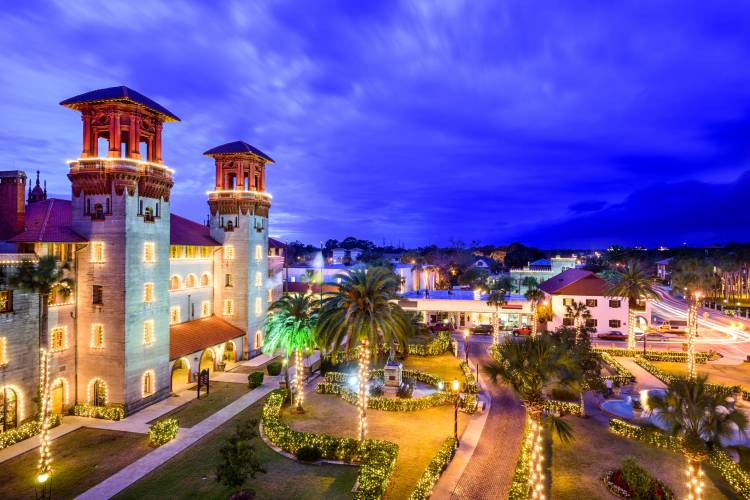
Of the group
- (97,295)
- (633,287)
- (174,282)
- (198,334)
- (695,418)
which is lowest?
(198,334)

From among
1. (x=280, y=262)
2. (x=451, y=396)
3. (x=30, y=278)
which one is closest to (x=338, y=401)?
(x=451, y=396)

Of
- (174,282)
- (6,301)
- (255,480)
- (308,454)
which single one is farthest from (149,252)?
(308,454)

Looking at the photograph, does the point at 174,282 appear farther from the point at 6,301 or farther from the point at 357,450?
the point at 357,450

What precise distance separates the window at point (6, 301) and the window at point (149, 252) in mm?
8595

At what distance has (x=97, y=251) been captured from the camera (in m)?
31.8

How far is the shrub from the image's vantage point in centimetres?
2672

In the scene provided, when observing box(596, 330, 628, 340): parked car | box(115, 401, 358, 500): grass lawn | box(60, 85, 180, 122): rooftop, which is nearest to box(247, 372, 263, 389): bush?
box(115, 401, 358, 500): grass lawn

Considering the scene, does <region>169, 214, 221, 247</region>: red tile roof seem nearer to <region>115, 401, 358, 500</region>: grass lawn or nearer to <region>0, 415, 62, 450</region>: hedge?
<region>0, 415, 62, 450</region>: hedge

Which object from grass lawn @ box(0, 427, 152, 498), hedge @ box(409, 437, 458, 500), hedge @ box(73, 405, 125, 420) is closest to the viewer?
hedge @ box(409, 437, 458, 500)

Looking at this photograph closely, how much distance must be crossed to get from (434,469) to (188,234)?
3528cm

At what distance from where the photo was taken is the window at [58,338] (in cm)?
3016

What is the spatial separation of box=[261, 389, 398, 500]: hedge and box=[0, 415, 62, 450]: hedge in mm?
14913

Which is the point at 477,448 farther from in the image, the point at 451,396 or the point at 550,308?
the point at 550,308

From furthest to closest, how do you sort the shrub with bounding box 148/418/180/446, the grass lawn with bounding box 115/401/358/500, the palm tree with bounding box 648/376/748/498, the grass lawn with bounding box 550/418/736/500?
the shrub with bounding box 148/418/180/446 < the grass lawn with bounding box 550/418/736/500 < the grass lawn with bounding box 115/401/358/500 < the palm tree with bounding box 648/376/748/498
